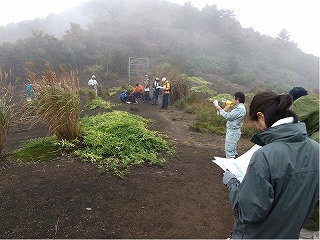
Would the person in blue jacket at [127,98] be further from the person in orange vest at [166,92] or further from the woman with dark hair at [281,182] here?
the woman with dark hair at [281,182]

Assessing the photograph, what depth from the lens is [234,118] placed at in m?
5.55

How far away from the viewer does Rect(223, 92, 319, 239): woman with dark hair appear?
5.34ft

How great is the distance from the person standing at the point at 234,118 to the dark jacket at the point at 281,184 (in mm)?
3811

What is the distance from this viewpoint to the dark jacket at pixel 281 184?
1626 mm

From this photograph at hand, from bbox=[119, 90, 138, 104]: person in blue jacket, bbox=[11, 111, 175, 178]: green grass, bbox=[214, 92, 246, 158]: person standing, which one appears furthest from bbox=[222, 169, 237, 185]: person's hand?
bbox=[119, 90, 138, 104]: person in blue jacket

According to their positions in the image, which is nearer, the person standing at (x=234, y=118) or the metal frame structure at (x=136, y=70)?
the person standing at (x=234, y=118)

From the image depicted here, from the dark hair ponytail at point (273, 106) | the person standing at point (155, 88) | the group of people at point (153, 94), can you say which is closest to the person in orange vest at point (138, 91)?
the group of people at point (153, 94)

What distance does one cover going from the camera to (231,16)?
1852 inches

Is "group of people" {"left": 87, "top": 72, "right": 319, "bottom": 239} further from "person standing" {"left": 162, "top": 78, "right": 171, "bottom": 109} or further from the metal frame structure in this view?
the metal frame structure

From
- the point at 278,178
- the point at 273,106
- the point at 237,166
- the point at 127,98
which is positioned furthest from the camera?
the point at 127,98

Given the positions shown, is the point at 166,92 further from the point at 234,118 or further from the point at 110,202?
the point at 110,202

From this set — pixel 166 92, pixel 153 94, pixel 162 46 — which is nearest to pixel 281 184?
pixel 166 92

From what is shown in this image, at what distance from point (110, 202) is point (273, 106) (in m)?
2.85

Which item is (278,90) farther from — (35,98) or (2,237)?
(2,237)
